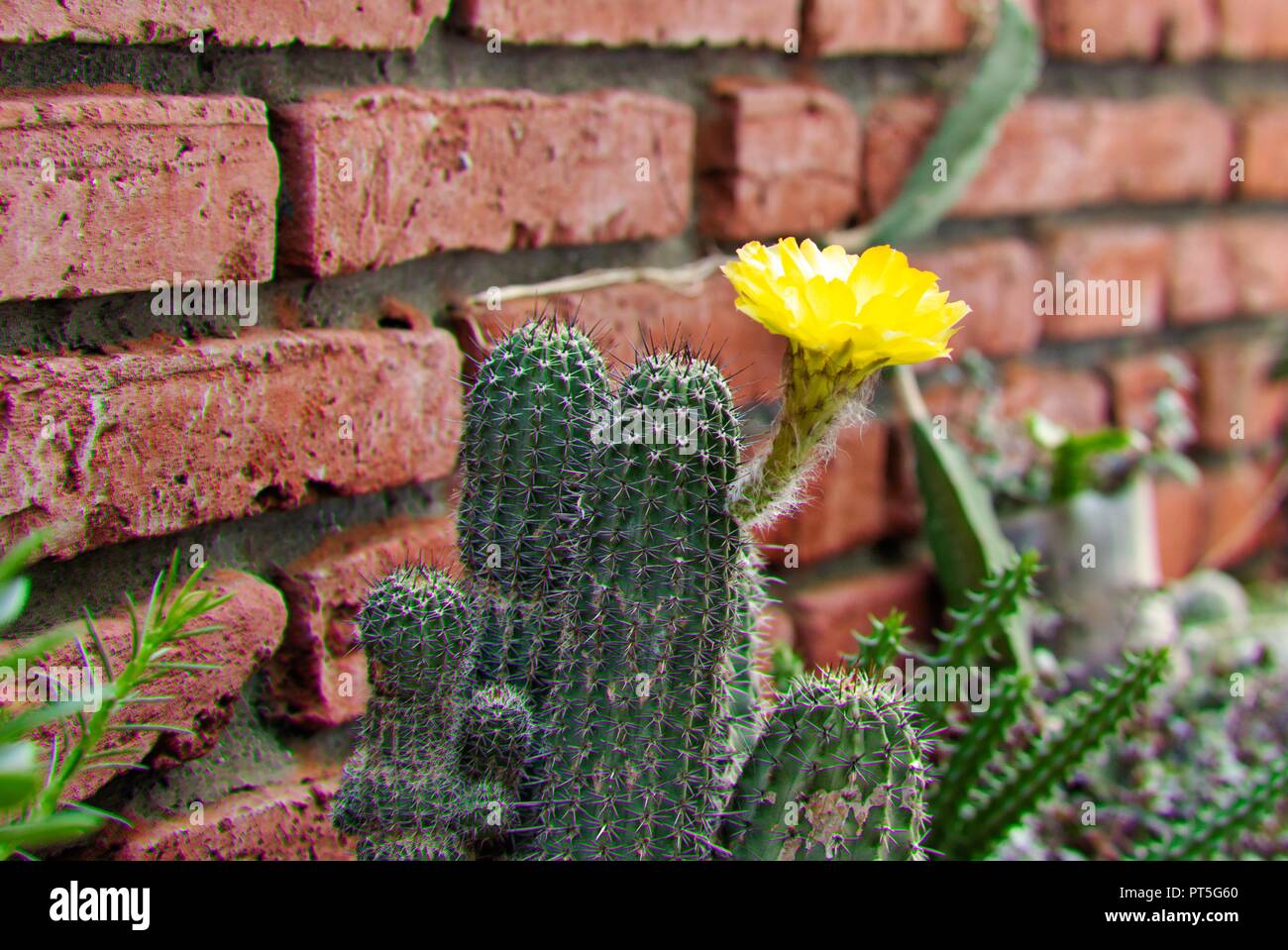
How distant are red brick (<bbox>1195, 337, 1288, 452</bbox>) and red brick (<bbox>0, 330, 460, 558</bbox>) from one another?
1296 millimetres

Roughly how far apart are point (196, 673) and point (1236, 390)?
163 centimetres

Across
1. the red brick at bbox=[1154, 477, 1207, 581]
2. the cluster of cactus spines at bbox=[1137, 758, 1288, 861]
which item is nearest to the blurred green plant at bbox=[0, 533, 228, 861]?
the cluster of cactus spines at bbox=[1137, 758, 1288, 861]

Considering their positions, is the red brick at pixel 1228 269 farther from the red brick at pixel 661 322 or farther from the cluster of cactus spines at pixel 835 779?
the cluster of cactus spines at pixel 835 779

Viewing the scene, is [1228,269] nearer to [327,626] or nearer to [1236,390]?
[1236,390]

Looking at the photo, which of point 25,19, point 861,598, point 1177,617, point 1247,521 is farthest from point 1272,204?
point 25,19

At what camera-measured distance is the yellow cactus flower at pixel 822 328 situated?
29.7 inches

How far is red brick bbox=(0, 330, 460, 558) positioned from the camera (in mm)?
834

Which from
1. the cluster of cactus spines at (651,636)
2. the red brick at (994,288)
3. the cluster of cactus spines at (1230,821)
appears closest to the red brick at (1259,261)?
the red brick at (994,288)

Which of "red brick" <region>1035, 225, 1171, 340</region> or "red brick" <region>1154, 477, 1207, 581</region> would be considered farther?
"red brick" <region>1154, 477, 1207, 581</region>

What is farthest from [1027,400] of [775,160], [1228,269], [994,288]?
[775,160]

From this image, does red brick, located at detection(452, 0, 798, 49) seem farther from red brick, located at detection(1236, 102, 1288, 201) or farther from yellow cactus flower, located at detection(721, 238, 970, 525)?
red brick, located at detection(1236, 102, 1288, 201)

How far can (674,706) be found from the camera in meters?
0.79

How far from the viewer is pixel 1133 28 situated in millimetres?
1782

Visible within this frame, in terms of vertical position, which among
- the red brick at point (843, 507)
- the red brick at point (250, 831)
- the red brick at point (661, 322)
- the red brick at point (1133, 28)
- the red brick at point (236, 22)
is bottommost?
the red brick at point (250, 831)
